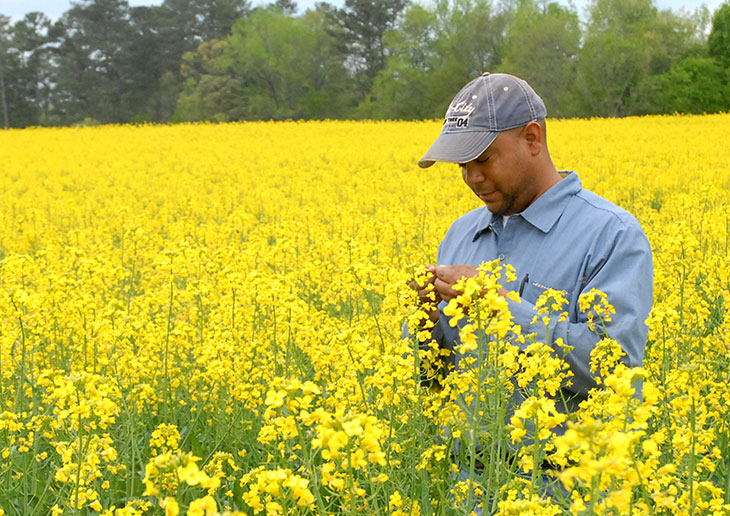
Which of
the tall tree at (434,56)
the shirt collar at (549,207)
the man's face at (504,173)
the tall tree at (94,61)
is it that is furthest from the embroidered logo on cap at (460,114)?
the tall tree at (94,61)

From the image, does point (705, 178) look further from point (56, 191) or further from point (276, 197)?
point (56, 191)

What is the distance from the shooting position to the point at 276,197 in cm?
987

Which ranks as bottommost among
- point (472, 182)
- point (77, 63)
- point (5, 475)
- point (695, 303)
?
point (5, 475)

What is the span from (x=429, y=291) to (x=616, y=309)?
61cm

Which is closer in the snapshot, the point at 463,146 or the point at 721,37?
the point at 463,146

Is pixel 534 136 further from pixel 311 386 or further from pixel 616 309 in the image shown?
pixel 311 386

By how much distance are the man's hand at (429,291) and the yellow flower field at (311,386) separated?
5 centimetres

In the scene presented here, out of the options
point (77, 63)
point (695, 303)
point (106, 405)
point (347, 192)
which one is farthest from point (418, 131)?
point (77, 63)

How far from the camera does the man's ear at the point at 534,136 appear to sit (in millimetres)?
2684

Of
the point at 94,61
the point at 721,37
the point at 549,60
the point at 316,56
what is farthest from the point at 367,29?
the point at 721,37

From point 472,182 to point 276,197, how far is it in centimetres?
734

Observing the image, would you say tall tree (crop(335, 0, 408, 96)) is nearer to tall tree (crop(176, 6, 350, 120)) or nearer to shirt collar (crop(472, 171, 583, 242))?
tall tree (crop(176, 6, 350, 120))

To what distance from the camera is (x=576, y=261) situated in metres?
2.63

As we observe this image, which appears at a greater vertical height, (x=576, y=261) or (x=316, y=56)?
(x=316, y=56)
